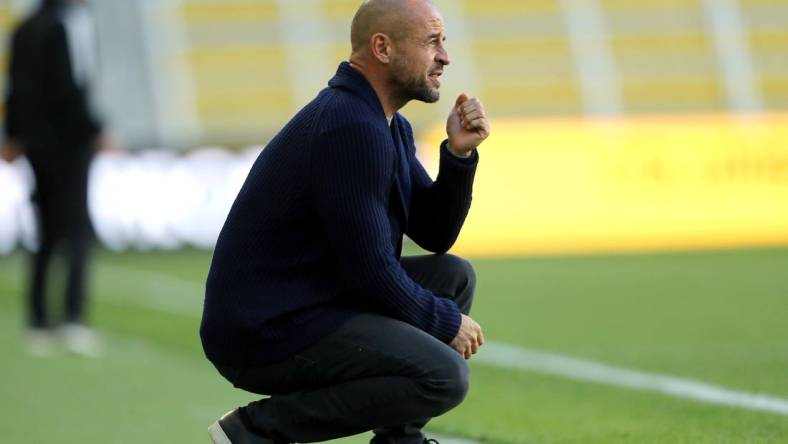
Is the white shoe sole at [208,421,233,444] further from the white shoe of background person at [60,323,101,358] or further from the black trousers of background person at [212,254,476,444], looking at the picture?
the white shoe of background person at [60,323,101,358]

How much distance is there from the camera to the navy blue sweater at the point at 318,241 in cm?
411

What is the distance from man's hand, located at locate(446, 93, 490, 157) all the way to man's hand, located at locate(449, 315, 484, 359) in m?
0.51

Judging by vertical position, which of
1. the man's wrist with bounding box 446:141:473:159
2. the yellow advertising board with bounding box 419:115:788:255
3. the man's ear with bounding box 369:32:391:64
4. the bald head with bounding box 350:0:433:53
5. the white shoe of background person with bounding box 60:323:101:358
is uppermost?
the bald head with bounding box 350:0:433:53

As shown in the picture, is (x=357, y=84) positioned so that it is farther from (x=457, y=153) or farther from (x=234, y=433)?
(x=234, y=433)

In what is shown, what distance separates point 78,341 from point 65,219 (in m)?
0.71

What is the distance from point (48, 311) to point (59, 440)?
10.5 ft

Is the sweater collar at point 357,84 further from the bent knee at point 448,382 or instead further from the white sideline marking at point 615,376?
the white sideline marking at point 615,376

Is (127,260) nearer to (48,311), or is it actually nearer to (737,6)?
(48,311)

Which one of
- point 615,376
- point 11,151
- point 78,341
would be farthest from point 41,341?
point 615,376

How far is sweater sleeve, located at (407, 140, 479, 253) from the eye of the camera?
4.57 metres

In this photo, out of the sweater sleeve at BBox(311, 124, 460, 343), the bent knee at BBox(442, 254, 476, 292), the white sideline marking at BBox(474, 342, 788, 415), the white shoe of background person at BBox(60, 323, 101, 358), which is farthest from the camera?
the white shoe of background person at BBox(60, 323, 101, 358)

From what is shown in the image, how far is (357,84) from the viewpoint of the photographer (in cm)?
428

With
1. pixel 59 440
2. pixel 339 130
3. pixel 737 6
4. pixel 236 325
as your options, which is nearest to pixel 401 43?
pixel 339 130

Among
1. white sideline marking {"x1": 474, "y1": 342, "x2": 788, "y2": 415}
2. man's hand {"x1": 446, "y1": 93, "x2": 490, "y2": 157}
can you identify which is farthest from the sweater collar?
white sideline marking {"x1": 474, "y1": 342, "x2": 788, "y2": 415}
